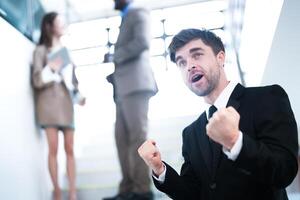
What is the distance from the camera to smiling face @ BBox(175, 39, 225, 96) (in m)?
1.12

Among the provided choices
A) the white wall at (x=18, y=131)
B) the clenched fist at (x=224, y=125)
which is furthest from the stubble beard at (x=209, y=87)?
the white wall at (x=18, y=131)

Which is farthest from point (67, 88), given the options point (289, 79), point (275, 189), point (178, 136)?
point (275, 189)

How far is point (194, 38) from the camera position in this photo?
117 centimetres

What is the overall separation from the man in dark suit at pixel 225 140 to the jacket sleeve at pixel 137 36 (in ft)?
2.55

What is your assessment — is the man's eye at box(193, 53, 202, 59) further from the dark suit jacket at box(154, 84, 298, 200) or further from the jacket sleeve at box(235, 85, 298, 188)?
the jacket sleeve at box(235, 85, 298, 188)

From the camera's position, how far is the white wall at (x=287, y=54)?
63.2 inches

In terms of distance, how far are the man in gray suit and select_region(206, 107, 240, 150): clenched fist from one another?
3.86 ft

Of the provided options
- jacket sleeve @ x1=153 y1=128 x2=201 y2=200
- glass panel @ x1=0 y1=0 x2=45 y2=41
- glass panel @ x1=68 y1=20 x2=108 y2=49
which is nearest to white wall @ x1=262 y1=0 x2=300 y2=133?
jacket sleeve @ x1=153 y1=128 x2=201 y2=200

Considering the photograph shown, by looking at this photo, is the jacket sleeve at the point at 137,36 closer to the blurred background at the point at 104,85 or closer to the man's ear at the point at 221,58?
the blurred background at the point at 104,85

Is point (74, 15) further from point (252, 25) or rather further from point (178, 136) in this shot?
point (252, 25)

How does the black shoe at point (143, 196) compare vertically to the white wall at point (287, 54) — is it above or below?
below

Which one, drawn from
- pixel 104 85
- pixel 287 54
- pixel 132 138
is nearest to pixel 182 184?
pixel 132 138

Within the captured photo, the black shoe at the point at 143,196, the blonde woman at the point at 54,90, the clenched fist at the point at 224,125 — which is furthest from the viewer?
the blonde woman at the point at 54,90

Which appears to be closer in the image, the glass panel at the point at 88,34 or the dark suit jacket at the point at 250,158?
the dark suit jacket at the point at 250,158
